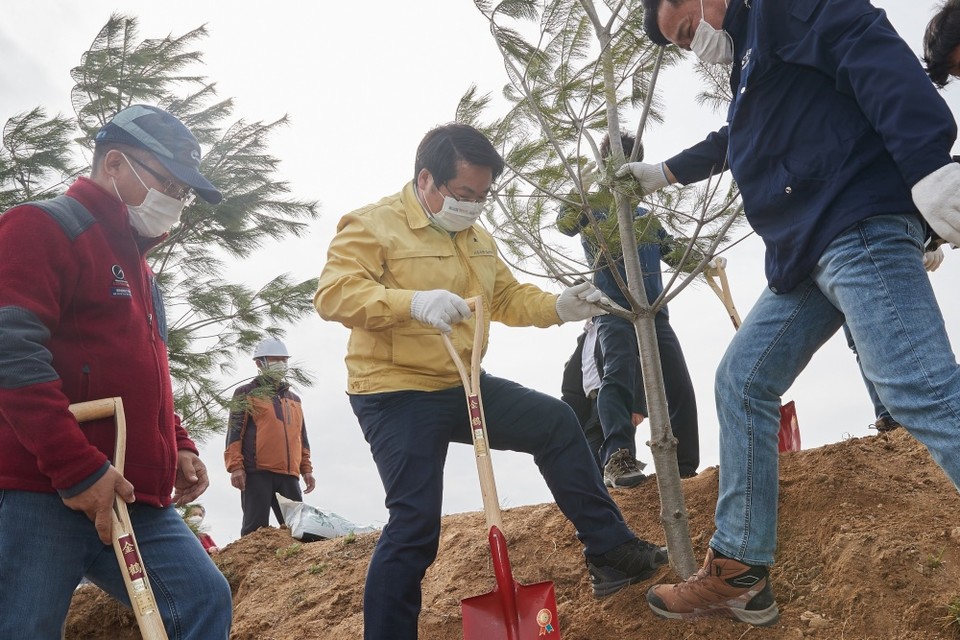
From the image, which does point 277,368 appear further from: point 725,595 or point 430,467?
point 725,595

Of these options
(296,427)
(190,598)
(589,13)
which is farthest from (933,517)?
(296,427)

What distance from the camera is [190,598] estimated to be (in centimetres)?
216

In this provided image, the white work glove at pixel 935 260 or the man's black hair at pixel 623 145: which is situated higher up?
the man's black hair at pixel 623 145

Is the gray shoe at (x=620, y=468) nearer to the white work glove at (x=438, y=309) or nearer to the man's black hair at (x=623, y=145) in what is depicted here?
the man's black hair at (x=623, y=145)

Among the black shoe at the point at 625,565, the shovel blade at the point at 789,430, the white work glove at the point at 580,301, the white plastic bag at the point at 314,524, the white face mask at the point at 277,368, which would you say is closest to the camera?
the black shoe at the point at 625,565

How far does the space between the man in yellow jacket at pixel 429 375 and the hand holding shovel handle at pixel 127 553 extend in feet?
2.19

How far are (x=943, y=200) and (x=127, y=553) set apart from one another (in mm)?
2179

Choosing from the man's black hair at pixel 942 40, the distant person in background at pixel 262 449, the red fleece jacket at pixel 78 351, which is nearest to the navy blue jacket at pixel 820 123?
the man's black hair at pixel 942 40

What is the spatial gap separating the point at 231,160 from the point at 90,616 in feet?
12.7

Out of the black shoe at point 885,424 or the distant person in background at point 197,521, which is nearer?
the black shoe at point 885,424

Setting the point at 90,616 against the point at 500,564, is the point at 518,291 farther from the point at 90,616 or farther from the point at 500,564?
the point at 90,616

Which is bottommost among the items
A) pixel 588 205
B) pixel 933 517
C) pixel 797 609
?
pixel 797 609

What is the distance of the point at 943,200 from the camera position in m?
1.69

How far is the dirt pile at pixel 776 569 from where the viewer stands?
254 centimetres
